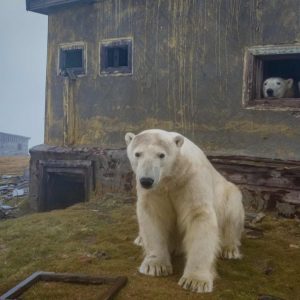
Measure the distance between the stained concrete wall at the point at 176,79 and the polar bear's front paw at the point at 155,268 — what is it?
3.46 m

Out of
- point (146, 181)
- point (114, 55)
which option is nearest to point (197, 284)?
point (146, 181)

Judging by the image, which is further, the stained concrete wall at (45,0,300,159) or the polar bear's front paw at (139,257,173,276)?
the stained concrete wall at (45,0,300,159)

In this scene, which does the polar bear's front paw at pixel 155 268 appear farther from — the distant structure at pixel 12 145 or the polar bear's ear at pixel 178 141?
the distant structure at pixel 12 145

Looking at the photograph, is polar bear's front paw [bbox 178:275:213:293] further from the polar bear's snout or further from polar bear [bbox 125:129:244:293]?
the polar bear's snout

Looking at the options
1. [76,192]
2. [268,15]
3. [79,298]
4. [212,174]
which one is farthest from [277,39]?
[76,192]

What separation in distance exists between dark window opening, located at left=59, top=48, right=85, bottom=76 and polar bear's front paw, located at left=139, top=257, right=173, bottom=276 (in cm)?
564

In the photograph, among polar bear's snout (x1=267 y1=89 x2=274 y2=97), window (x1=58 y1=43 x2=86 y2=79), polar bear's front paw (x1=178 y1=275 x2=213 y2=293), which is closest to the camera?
polar bear's front paw (x1=178 y1=275 x2=213 y2=293)

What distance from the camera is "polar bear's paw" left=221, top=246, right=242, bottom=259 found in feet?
14.7

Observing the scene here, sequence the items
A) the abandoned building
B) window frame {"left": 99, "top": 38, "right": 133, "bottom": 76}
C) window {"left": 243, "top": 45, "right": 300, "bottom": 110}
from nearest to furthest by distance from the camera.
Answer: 1. window {"left": 243, "top": 45, "right": 300, "bottom": 110}
2. the abandoned building
3. window frame {"left": 99, "top": 38, "right": 133, "bottom": 76}

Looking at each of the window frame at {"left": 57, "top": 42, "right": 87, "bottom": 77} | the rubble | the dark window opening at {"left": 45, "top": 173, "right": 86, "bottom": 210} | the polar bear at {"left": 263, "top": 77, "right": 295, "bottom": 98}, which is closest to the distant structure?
the rubble

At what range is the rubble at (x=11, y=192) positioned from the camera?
9528mm

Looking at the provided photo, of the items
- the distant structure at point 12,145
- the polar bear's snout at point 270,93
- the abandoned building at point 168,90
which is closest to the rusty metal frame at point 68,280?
the abandoned building at point 168,90

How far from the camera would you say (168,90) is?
772cm

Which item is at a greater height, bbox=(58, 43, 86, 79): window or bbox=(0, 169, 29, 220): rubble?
bbox=(58, 43, 86, 79): window
